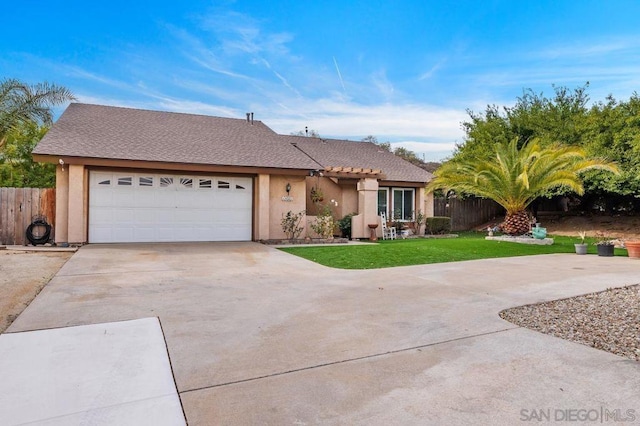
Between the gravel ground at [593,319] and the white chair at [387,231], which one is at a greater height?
the white chair at [387,231]

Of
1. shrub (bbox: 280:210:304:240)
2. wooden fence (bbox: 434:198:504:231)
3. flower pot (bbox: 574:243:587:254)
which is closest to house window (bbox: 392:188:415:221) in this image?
wooden fence (bbox: 434:198:504:231)

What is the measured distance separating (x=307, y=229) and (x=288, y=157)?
2.91m

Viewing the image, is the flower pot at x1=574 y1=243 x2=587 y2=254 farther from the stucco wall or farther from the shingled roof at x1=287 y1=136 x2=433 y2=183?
the stucco wall

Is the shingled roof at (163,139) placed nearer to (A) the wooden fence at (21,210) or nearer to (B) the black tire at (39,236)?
(A) the wooden fence at (21,210)

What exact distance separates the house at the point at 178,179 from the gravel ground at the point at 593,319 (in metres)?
10.2

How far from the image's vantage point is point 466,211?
74.6 ft

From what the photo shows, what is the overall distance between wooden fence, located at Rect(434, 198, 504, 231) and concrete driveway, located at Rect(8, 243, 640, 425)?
13334 mm

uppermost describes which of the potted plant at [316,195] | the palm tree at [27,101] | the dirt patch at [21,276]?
the palm tree at [27,101]

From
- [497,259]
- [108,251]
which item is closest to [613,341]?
[497,259]

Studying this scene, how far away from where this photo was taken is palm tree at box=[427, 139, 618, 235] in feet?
45.6

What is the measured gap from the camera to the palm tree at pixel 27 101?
15.8 metres

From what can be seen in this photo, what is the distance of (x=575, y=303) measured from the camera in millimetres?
5797

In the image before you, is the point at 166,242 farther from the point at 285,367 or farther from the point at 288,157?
the point at 285,367

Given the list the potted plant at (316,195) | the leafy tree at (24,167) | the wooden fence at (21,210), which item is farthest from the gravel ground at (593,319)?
the leafy tree at (24,167)
